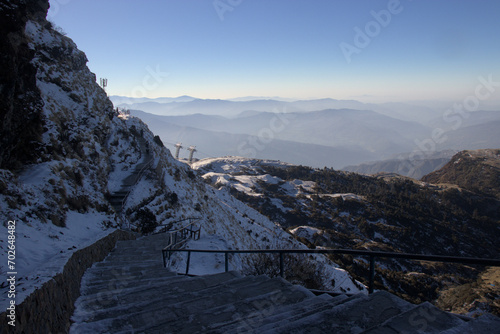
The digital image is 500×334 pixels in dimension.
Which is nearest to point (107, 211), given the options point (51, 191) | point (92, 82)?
point (51, 191)

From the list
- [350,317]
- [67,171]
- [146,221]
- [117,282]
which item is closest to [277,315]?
[350,317]

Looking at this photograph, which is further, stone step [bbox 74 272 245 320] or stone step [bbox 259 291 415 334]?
stone step [bbox 74 272 245 320]

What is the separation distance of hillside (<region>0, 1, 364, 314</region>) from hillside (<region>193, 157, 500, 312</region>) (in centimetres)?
1759

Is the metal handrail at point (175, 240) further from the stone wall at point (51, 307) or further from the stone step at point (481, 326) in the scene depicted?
the stone step at point (481, 326)

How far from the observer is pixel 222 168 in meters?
119

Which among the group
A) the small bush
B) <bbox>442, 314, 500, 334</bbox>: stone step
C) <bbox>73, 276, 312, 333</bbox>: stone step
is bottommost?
the small bush

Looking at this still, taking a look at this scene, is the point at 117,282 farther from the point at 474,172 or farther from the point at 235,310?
the point at 474,172

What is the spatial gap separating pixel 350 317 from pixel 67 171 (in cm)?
1343

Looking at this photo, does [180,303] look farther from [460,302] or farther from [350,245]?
[350,245]

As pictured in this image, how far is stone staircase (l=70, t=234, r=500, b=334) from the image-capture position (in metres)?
2.54

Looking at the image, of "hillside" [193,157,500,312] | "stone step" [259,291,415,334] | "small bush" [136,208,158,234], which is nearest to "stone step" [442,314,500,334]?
"stone step" [259,291,415,334]

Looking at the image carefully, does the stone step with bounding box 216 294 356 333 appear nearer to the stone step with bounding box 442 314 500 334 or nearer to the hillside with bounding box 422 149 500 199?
the stone step with bounding box 442 314 500 334

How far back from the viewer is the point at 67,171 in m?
12.2

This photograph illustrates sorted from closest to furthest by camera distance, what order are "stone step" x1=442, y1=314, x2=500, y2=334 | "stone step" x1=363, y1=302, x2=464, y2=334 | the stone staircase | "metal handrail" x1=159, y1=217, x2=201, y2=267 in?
"stone step" x1=442, y1=314, x2=500, y2=334 < "stone step" x1=363, y1=302, x2=464, y2=334 < the stone staircase < "metal handrail" x1=159, y1=217, x2=201, y2=267
